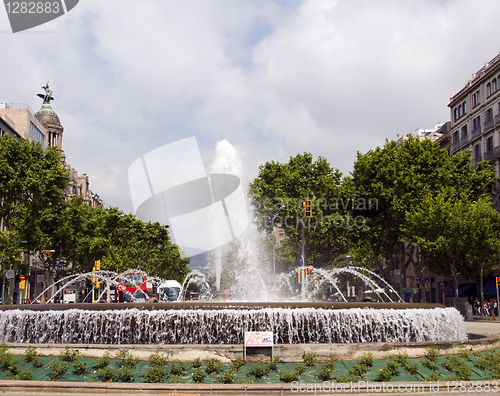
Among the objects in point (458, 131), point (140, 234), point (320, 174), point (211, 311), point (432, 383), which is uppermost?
point (458, 131)

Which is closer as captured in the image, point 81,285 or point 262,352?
point 262,352

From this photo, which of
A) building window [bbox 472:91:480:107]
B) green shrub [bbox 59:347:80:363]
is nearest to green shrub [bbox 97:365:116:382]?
green shrub [bbox 59:347:80:363]

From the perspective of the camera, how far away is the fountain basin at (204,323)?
14.6 meters

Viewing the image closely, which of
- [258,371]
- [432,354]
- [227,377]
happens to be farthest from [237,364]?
[432,354]

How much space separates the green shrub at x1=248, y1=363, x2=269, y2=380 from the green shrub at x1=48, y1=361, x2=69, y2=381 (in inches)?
158

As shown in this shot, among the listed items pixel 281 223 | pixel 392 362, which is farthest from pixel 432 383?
pixel 281 223

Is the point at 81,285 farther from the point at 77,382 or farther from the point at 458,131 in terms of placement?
the point at 77,382

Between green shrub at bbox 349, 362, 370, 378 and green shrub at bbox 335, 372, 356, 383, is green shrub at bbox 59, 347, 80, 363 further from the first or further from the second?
green shrub at bbox 349, 362, 370, 378

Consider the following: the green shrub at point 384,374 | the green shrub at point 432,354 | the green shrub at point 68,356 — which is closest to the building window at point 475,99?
the green shrub at point 432,354

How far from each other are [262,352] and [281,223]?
4045 centimetres

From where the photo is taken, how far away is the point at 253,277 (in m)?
47.1

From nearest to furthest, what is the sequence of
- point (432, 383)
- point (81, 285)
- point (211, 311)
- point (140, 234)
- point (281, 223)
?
point (432, 383)
point (211, 311)
point (281, 223)
point (140, 234)
point (81, 285)

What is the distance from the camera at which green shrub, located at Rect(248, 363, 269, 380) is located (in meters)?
11.3

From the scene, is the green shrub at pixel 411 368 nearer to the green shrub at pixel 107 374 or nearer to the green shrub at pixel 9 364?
the green shrub at pixel 107 374
